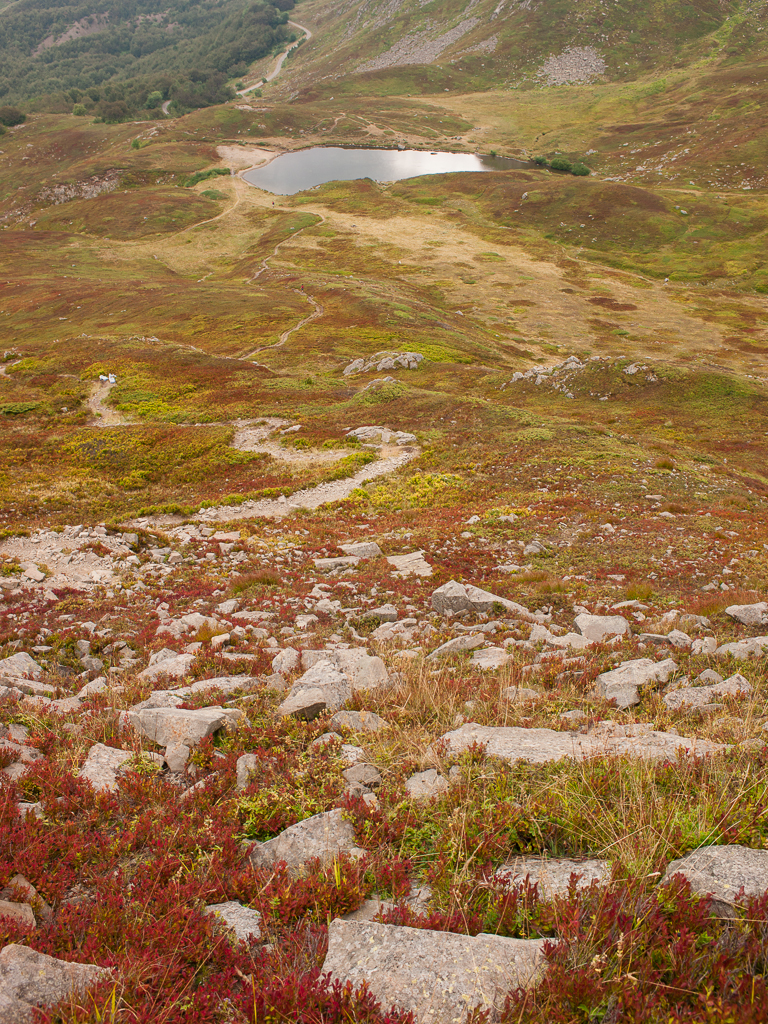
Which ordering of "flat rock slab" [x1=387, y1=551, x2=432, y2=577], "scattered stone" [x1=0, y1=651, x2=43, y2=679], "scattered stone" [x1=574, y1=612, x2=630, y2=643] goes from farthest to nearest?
"flat rock slab" [x1=387, y1=551, x2=432, y2=577] → "scattered stone" [x1=574, y1=612, x2=630, y2=643] → "scattered stone" [x1=0, y1=651, x2=43, y2=679]

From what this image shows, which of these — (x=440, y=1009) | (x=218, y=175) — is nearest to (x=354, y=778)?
(x=440, y=1009)

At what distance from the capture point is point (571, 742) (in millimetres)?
6449

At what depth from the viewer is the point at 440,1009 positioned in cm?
341

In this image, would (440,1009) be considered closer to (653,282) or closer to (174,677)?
(174,677)

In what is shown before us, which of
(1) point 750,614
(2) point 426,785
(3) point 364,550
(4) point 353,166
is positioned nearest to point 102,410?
(3) point 364,550

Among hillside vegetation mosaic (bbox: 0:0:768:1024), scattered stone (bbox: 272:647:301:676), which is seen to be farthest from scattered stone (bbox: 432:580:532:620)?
scattered stone (bbox: 272:647:301:676)

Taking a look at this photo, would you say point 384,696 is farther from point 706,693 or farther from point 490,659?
point 706,693

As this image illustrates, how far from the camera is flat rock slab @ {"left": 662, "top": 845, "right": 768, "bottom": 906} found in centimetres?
379

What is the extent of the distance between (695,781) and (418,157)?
22590cm

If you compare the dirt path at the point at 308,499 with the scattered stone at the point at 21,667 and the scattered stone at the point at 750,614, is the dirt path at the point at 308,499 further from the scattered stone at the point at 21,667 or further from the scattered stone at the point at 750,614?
the scattered stone at the point at 750,614

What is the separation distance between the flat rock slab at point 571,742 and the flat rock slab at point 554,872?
4.23 feet

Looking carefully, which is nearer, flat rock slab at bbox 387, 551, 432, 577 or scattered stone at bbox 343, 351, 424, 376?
flat rock slab at bbox 387, 551, 432, 577

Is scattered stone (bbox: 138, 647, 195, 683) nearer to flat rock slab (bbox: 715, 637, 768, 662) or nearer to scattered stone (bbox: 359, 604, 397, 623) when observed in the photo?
scattered stone (bbox: 359, 604, 397, 623)

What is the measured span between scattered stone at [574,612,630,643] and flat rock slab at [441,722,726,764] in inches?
197
